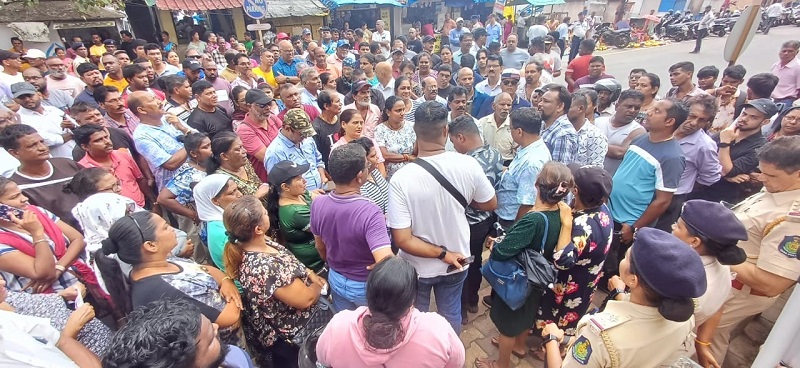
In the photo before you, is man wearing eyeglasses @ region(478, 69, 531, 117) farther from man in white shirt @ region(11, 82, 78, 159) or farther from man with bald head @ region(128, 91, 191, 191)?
man in white shirt @ region(11, 82, 78, 159)

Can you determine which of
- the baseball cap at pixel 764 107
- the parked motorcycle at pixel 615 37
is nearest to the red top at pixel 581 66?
the baseball cap at pixel 764 107

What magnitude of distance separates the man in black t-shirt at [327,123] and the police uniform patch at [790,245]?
3653 millimetres

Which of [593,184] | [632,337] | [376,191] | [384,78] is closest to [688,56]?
[384,78]

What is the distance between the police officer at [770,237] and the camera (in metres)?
2.02

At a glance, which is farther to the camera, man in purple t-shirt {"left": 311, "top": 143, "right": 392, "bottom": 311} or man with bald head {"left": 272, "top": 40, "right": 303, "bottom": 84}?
man with bald head {"left": 272, "top": 40, "right": 303, "bottom": 84}

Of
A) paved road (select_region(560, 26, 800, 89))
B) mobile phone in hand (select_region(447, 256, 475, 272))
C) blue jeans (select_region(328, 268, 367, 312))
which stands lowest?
paved road (select_region(560, 26, 800, 89))

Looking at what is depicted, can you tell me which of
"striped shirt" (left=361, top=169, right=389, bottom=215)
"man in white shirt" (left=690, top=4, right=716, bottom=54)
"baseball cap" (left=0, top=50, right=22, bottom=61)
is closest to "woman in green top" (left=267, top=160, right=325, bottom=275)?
"striped shirt" (left=361, top=169, right=389, bottom=215)

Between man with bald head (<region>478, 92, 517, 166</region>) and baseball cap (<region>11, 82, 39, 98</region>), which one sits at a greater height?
baseball cap (<region>11, 82, 39, 98</region>)

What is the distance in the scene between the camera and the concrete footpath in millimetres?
2941

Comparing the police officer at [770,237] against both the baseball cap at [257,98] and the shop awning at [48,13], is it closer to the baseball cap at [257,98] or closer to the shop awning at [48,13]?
the baseball cap at [257,98]

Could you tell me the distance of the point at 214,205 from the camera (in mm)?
2588

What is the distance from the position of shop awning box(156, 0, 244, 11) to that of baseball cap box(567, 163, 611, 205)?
1386cm

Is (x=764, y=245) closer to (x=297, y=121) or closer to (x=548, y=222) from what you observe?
(x=548, y=222)

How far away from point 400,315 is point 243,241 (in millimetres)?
1063
